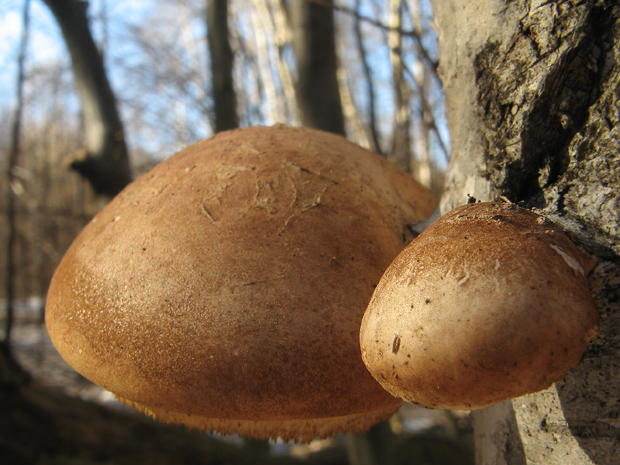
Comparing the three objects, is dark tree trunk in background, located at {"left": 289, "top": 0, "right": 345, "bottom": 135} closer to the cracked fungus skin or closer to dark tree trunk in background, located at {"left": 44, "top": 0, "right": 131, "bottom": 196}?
dark tree trunk in background, located at {"left": 44, "top": 0, "right": 131, "bottom": 196}

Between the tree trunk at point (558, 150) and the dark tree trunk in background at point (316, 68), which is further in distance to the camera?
the dark tree trunk in background at point (316, 68)

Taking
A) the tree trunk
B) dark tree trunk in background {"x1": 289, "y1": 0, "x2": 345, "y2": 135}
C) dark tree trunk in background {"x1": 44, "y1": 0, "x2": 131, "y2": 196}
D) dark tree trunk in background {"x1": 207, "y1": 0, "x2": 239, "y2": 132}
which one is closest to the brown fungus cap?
the tree trunk

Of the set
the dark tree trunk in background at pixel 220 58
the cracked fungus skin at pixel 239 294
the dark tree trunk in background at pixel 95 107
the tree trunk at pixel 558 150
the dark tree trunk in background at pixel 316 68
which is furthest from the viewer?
the dark tree trunk in background at pixel 220 58

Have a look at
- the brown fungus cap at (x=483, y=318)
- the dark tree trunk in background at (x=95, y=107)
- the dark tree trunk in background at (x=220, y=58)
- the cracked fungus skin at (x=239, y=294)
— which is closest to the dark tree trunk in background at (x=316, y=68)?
the dark tree trunk in background at (x=220, y=58)

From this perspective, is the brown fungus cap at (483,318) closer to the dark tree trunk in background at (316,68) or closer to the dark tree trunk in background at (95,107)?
the dark tree trunk in background at (316,68)

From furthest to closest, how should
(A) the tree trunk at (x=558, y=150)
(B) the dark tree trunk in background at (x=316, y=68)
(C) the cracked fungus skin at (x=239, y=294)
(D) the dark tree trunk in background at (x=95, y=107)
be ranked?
(D) the dark tree trunk in background at (x=95, y=107), (B) the dark tree trunk in background at (x=316, y=68), (C) the cracked fungus skin at (x=239, y=294), (A) the tree trunk at (x=558, y=150)

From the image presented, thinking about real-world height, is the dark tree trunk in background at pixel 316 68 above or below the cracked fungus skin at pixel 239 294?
above

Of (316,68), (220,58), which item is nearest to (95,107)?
(220,58)
